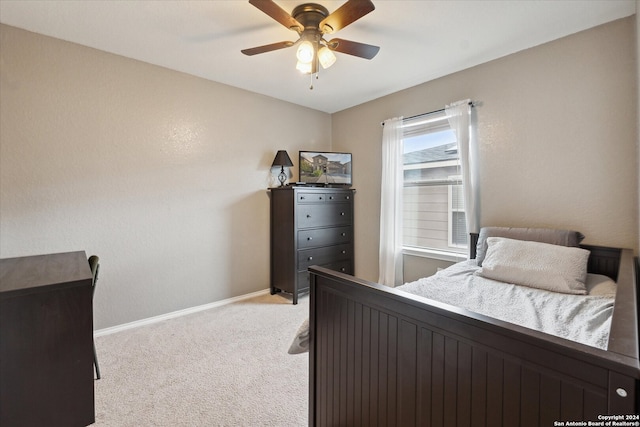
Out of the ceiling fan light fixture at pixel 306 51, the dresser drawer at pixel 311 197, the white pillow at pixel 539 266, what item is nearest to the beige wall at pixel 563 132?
the white pillow at pixel 539 266

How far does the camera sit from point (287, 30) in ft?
7.37

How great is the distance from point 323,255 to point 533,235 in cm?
217

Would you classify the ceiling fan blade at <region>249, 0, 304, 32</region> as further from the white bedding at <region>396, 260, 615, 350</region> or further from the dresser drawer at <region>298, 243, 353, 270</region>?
the dresser drawer at <region>298, 243, 353, 270</region>

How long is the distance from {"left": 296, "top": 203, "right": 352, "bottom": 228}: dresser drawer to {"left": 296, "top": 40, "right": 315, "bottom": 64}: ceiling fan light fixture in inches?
67.0

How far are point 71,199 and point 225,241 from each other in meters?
1.40

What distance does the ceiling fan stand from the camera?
1.68 meters

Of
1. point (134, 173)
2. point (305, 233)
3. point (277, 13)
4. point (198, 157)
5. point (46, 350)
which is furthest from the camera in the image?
point (305, 233)

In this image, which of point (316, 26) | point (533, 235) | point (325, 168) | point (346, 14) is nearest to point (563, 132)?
point (533, 235)

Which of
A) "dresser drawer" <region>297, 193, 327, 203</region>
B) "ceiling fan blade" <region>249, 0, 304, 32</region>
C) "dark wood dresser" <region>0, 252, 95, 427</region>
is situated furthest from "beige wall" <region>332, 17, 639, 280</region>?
"dark wood dresser" <region>0, 252, 95, 427</region>

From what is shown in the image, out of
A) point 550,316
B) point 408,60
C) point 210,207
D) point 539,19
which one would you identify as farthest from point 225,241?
point 539,19

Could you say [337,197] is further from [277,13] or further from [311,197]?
[277,13]

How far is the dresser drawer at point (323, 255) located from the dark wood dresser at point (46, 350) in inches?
87.3

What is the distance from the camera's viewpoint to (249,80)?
3.15 m

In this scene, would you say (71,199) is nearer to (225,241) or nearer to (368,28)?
(225,241)
